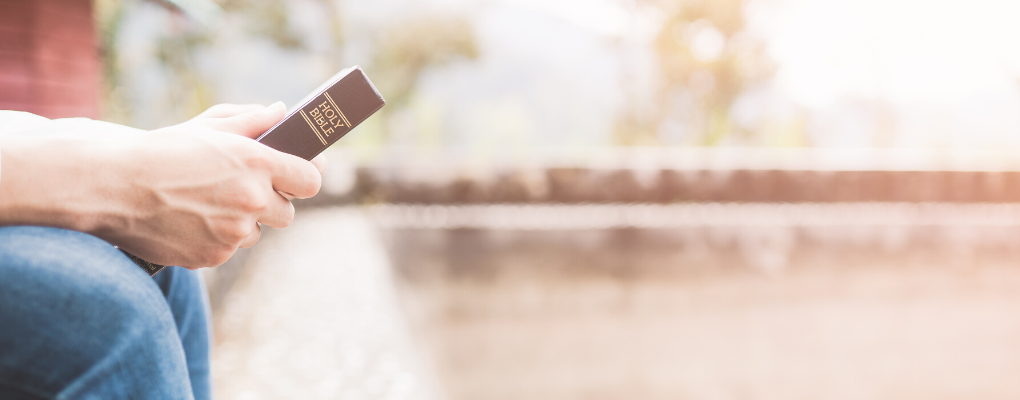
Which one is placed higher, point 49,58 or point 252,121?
point 252,121

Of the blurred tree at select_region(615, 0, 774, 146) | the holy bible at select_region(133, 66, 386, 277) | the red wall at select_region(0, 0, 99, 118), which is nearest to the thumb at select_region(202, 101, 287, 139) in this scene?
the holy bible at select_region(133, 66, 386, 277)

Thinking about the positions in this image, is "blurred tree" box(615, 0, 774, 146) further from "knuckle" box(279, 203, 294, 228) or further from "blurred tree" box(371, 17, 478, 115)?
"knuckle" box(279, 203, 294, 228)

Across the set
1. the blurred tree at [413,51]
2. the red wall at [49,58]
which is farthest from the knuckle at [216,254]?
the blurred tree at [413,51]

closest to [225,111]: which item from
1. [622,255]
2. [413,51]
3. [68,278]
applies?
[68,278]

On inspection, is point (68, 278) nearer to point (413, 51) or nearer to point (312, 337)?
point (312, 337)

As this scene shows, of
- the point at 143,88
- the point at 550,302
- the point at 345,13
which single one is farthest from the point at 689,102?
the point at 143,88

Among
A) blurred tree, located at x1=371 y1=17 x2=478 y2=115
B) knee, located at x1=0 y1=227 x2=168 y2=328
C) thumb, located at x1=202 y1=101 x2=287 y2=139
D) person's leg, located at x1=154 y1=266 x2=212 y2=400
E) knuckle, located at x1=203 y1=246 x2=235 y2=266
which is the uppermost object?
thumb, located at x1=202 y1=101 x2=287 y2=139

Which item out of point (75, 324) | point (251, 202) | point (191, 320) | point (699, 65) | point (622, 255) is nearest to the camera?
point (75, 324)

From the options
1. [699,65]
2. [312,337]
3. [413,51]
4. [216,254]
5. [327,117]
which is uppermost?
[327,117]
